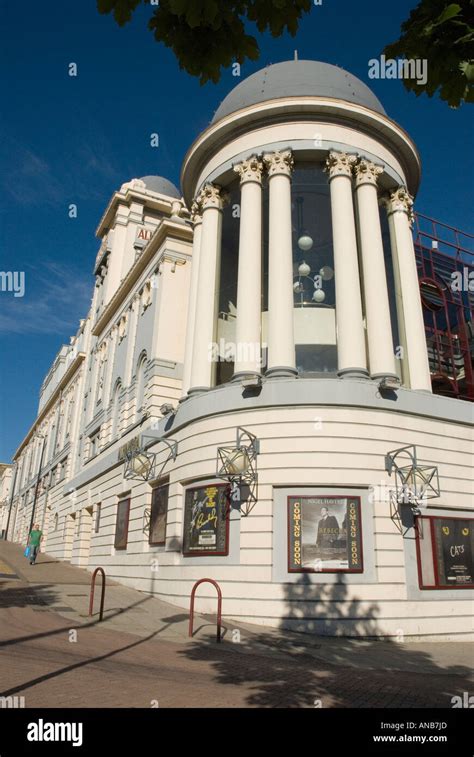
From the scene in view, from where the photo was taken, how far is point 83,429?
37.5m

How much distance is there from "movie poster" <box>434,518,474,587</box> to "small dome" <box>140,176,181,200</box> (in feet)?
117

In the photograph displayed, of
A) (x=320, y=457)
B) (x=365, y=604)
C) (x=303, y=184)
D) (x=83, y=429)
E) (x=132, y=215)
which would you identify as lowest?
(x=365, y=604)

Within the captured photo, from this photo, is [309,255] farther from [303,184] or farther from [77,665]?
[77,665]

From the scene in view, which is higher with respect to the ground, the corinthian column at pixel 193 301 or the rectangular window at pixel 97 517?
the corinthian column at pixel 193 301

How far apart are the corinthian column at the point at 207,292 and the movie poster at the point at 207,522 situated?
3837mm

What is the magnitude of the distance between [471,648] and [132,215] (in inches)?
1393

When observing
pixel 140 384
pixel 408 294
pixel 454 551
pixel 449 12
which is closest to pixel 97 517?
pixel 140 384

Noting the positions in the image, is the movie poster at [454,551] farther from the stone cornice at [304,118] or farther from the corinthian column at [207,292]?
the stone cornice at [304,118]

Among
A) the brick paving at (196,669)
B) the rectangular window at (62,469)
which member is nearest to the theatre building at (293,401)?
the brick paving at (196,669)

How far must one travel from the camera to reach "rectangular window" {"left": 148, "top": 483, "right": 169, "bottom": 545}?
1842cm

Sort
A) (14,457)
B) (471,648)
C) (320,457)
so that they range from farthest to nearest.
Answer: (14,457), (320,457), (471,648)

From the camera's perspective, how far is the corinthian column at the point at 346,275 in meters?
16.8

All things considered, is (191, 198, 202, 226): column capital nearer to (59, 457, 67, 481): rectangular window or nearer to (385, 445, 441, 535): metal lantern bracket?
(385, 445, 441, 535): metal lantern bracket

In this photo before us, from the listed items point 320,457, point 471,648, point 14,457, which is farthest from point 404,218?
point 14,457
